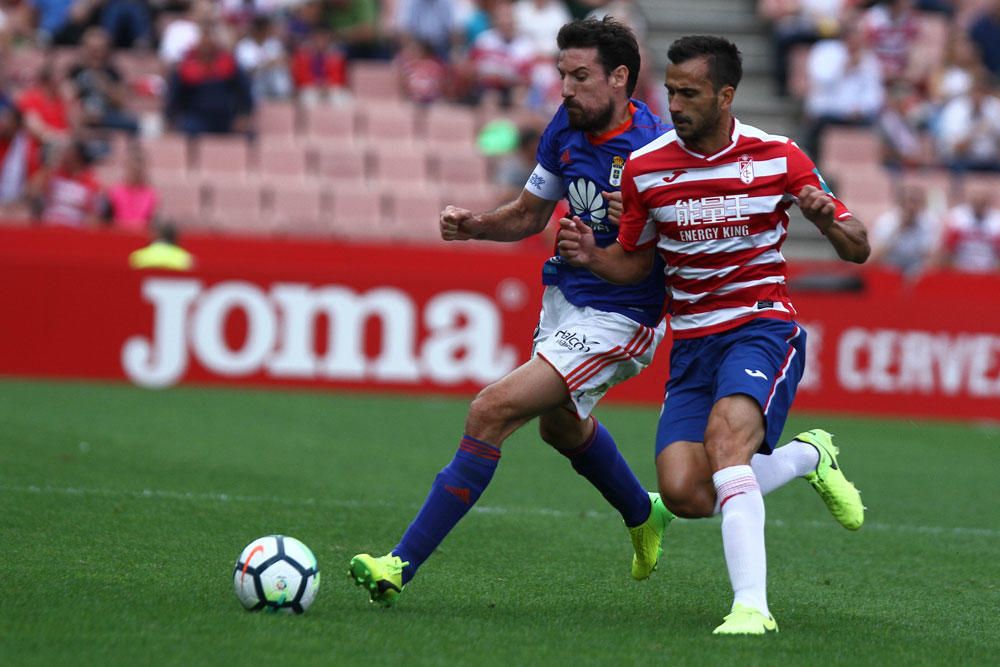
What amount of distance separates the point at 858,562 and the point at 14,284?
8453mm

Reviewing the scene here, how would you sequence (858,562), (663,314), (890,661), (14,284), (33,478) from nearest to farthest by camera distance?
1. (890,661)
2. (663,314)
3. (858,562)
4. (33,478)
5. (14,284)

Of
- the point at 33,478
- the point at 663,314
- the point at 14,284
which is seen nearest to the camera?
the point at 663,314

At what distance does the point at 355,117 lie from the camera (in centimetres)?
1753

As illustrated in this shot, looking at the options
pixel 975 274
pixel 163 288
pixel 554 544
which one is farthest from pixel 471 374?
pixel 554 544

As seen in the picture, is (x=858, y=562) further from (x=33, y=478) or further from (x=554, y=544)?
(x=33, y=478)

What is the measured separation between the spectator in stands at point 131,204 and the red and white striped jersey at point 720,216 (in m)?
10.2

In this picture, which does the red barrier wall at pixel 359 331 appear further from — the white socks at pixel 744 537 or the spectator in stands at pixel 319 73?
the white socks at pixel 744 537

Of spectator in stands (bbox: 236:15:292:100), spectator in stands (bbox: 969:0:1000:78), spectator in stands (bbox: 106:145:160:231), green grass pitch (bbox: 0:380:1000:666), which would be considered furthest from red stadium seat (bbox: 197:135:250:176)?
spectator in stands (bbox: 969:0:1000:78)

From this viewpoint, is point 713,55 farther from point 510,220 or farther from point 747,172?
point 510,220

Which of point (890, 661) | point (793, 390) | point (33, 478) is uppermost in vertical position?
point (793, 390)

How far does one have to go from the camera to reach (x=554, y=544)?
24.4 ft

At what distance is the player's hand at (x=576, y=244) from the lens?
Answer: 5.98m

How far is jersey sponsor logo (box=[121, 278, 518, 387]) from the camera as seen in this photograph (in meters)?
13.7

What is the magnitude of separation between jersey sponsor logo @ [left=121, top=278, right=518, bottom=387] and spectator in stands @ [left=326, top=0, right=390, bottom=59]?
5.16m
